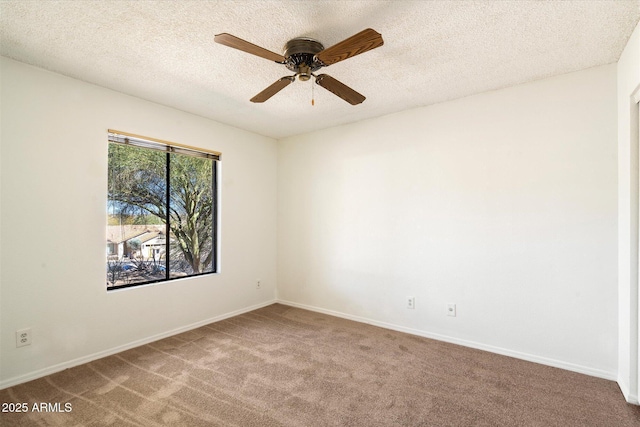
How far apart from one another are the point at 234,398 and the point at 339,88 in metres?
2.34

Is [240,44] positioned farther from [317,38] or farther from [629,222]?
[629,222]

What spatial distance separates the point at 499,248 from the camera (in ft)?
9.36

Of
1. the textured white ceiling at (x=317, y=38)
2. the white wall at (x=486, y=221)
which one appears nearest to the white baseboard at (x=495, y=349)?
the white wall at (x=486, y=221)

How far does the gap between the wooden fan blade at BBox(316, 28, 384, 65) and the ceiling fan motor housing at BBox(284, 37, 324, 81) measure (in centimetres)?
14

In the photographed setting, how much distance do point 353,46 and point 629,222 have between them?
87.7 inches

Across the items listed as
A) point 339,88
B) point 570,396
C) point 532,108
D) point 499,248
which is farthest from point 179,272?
point 532,108

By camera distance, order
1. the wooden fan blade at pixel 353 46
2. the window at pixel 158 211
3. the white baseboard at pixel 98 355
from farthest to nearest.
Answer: the window at pixel 158 211 < the white baseboard at pixel 98 355 < the wooden fan blade at pixel 353 46

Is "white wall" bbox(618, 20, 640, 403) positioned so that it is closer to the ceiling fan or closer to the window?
the ceiling fan

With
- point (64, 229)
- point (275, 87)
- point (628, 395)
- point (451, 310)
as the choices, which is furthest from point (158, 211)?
point (628, 395)

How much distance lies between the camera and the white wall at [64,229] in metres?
2.31

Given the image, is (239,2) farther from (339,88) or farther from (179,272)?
(179,272)

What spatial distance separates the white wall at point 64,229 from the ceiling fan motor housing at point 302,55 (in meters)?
1.94

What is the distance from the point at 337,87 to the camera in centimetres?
221

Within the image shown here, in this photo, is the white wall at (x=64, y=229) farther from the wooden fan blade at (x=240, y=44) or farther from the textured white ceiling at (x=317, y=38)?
the wooden fan blade at (x=240, y=44)
